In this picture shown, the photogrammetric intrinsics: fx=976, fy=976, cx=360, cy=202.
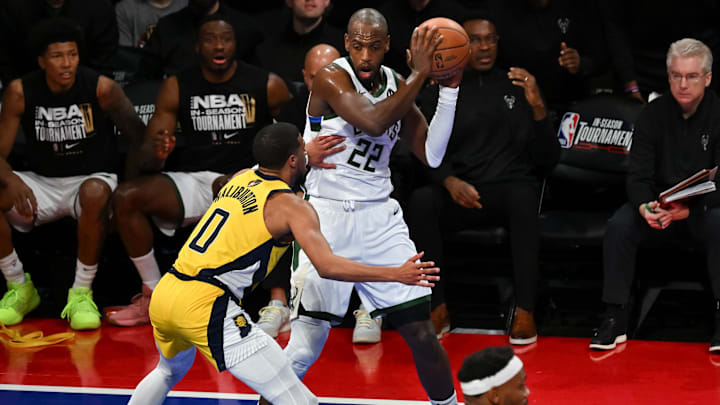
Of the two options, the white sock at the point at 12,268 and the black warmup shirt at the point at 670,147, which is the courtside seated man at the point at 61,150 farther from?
the black warmup shirt at the point at 670,147

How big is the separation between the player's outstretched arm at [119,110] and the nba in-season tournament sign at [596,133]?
286 cm

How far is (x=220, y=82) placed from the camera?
658 cm

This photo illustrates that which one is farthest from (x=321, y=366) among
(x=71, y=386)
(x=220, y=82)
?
(x=220, y=82)

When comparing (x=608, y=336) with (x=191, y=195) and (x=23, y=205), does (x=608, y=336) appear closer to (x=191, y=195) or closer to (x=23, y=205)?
(x=191, y=195)

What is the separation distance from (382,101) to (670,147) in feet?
7.95

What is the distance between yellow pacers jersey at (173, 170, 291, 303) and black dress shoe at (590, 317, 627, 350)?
251 cm

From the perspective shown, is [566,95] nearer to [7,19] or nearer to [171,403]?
[171,403]

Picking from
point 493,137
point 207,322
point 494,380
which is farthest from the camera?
point 493,137

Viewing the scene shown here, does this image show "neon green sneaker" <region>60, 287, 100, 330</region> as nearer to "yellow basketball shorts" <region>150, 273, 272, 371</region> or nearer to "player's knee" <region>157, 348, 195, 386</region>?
"player's knee" <region>157, 348, 195, 386</region>

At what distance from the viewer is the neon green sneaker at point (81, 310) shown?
612 centimetres

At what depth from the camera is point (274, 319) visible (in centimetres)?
594

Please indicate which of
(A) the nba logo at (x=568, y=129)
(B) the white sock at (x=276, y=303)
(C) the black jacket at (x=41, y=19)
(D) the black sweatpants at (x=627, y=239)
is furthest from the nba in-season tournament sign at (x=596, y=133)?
(C) the black jacket at (x=41, y=19)

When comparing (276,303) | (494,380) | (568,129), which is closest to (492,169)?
(568,129)

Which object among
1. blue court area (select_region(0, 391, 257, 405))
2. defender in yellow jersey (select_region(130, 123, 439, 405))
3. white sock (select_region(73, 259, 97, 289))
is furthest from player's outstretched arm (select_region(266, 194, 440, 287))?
white sock (select_region(73, 259, 97, 289))
